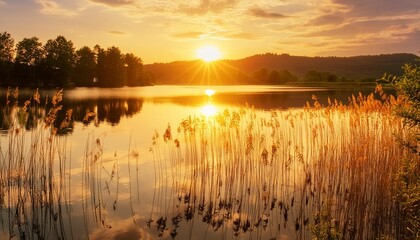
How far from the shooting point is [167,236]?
33.2 ft

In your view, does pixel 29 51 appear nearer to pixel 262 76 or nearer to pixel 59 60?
pixel 59 60

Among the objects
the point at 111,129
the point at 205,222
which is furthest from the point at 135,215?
the point at 111,129

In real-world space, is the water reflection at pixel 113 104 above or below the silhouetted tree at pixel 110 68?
below

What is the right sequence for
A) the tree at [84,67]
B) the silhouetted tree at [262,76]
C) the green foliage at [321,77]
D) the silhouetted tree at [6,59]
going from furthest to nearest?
1. the silhouetted tree at [262,76]
2. the green foliage at [321,77]
3. the tree at [84,67]
4. the silhouetted tree at [6,59]

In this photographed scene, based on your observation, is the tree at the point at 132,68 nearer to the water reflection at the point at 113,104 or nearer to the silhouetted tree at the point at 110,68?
the silhouetted tree at the point at 110,68

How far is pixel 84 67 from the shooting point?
115125 millimetres

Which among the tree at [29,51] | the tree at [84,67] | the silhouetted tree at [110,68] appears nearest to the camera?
the tree at [29,51]

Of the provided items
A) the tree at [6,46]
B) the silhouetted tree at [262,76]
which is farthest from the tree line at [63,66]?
the silhouetted tree at [262,76]

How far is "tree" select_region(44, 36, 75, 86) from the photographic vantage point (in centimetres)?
9262

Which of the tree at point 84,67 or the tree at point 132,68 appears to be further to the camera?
the tree at point 132,68

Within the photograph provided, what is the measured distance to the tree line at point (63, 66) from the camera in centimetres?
8706

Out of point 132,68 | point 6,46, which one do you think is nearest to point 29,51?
point 6,46

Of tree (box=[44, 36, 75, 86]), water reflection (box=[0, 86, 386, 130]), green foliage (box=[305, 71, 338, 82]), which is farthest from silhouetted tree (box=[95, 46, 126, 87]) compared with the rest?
green foliage (box=[305, 71, 338, 82])

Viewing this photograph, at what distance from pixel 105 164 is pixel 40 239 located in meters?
7.86
